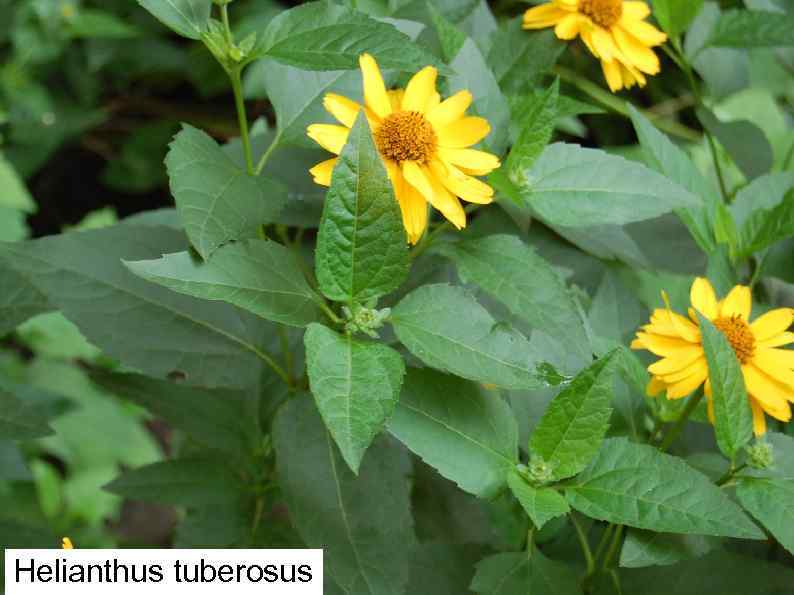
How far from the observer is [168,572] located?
57 centimetres

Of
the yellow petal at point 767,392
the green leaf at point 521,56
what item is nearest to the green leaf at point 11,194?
the green leaf at point 521,56

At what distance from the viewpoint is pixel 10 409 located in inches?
27.1

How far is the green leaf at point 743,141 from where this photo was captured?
2.78 feet

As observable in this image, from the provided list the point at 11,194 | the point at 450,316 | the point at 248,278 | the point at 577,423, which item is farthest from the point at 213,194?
the point at 11,194

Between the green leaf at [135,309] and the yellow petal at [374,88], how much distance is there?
19 cm

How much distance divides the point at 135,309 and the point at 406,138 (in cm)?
24

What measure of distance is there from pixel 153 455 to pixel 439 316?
1105 millimetres

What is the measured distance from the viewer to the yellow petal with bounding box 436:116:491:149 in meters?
0.60

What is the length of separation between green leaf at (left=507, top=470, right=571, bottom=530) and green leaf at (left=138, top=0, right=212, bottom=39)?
0.35 meters

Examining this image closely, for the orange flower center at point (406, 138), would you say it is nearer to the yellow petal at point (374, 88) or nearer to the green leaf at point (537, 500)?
the yellow petal at point (374, 88)

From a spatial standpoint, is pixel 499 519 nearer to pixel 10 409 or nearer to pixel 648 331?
pixel 648 331

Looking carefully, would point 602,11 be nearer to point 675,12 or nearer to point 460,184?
point 675,12

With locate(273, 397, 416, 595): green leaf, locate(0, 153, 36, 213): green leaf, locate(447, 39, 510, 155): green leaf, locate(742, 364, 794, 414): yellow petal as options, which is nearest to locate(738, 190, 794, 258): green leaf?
locate(742, 364, 794, 414): yellow petal

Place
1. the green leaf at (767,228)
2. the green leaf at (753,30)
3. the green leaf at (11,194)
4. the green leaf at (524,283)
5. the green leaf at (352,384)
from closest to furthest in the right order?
the green leaf at (352,384) < the green leaf at (524,283) < the green leaf at (767,228) < the green leaf at (753,30) < the green leaf at (11,194)
